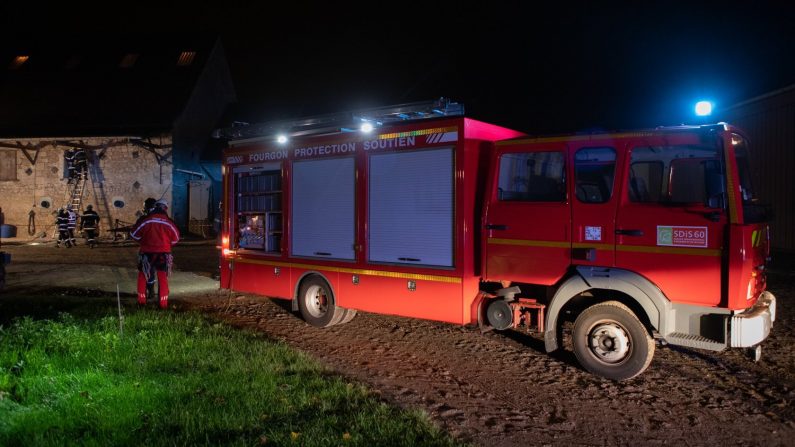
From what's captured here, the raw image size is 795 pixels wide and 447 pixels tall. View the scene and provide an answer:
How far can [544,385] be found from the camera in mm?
5660

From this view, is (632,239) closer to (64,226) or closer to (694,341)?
(694,341)

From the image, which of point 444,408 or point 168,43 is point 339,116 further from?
point 168,43

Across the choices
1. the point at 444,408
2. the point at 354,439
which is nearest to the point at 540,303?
the point at 444,408

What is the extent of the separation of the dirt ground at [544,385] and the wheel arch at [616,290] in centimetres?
55

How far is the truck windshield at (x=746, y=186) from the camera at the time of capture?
17.3 ft

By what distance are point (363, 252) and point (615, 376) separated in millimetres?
3299

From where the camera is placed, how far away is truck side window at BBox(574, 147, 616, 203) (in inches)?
226

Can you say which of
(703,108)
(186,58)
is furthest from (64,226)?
(703,108)

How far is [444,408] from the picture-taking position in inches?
196

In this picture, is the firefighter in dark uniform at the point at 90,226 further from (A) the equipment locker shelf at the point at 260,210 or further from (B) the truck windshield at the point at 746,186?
(B) the truck windshield at the point at 746,186

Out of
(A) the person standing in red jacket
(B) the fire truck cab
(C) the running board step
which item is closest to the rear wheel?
(A) the person standing in red jacket

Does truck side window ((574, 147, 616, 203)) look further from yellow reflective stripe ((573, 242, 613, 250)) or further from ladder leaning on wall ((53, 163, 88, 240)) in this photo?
ladder leaning on wall ((53, 163, 88, 240))

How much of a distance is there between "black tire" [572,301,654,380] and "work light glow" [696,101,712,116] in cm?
258

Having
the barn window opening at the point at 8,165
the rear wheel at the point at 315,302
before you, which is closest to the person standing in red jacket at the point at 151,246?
the rear wheel at the point at 315,302
